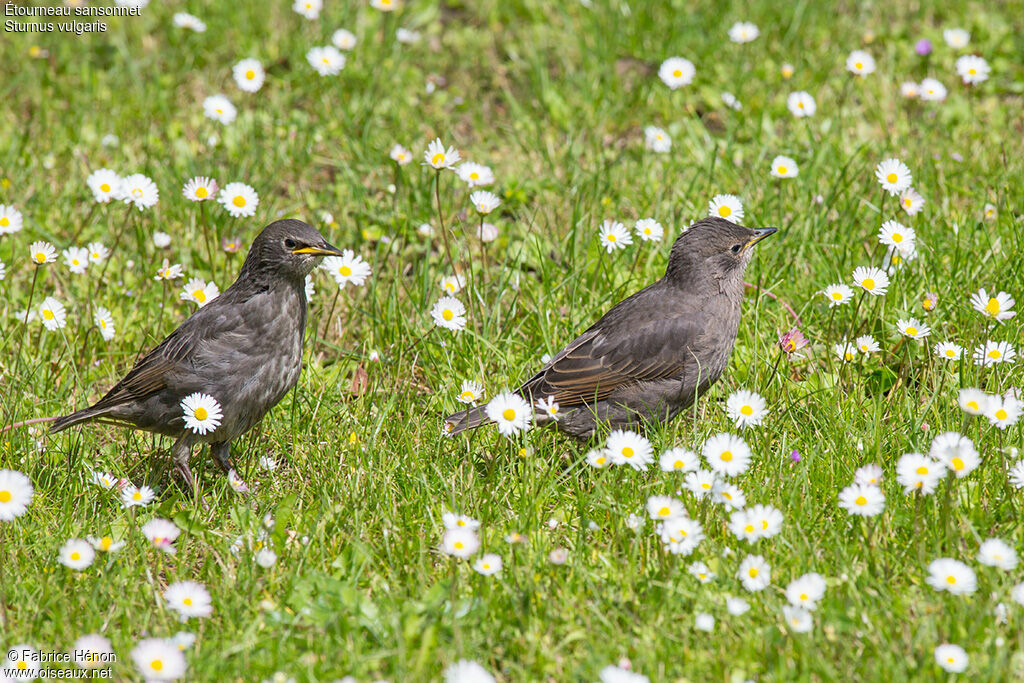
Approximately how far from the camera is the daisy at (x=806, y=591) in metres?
3.45

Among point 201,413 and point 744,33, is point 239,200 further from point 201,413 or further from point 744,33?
point 744,33

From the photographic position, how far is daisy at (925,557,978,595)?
133 inches

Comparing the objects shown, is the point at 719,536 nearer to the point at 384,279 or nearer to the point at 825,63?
the point at 384,279

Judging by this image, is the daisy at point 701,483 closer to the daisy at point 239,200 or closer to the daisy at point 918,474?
the daisy at point 918,474

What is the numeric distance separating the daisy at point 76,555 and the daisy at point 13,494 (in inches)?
8.2

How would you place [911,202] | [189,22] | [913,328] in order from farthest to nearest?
[189,22] → [911,202] → [913,328]

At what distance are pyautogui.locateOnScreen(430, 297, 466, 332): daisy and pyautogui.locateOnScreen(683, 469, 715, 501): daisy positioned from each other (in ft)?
5.28

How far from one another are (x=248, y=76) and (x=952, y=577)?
5.36 metres

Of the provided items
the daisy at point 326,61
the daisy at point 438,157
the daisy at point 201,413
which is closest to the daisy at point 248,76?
the daisy at point 326,61

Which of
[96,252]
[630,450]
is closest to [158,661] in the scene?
[630,450]

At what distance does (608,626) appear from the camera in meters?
3.64

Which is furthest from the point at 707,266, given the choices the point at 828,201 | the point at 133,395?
the point at 133,395

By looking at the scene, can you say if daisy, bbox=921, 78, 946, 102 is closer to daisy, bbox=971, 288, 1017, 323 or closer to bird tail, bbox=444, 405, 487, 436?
daisy, bbox=971, 288, 1017, 323

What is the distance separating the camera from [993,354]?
484 cm
